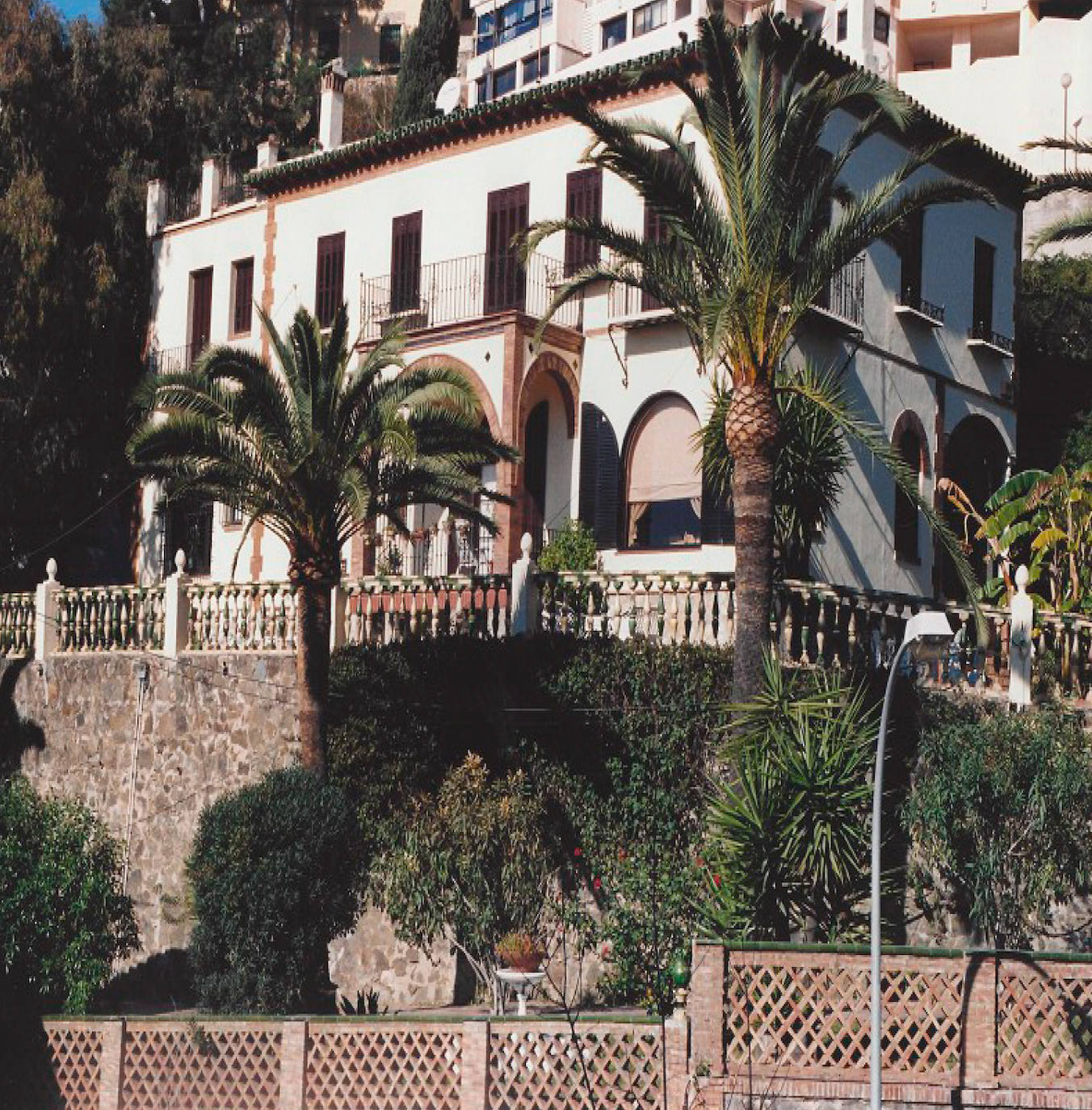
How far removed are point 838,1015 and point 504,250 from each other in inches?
664

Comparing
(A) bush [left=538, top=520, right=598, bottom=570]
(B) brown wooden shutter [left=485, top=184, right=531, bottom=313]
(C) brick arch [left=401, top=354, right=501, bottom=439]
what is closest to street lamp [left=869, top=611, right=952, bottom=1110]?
(A) bush [left=538, top=520, right=598, bottom=570]

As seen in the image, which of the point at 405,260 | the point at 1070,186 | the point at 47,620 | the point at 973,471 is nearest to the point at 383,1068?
the point at 1070,186

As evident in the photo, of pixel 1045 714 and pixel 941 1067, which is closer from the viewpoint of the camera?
pixel 941 1067

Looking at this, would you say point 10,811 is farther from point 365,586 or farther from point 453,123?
point 453,123

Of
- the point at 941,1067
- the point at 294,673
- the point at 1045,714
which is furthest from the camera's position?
the point at 294,673

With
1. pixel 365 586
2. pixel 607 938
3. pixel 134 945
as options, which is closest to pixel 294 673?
pixel 365 586

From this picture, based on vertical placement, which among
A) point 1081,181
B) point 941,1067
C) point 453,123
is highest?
point 453,123

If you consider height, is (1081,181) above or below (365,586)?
above

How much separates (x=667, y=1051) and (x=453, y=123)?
18714 millimetres

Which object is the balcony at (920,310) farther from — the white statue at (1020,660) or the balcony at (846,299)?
the white statue at (1020,660)

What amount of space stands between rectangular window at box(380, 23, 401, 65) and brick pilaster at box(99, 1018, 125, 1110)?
189 feet

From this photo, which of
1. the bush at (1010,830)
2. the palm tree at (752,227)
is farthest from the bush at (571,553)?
the bush at (1010,830)

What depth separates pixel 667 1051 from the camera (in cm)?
1802

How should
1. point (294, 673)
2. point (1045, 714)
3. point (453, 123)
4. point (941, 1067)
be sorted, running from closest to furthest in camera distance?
point (941, 1067) → point (1045, 714) → point (294, 673) → point (453, 123)
